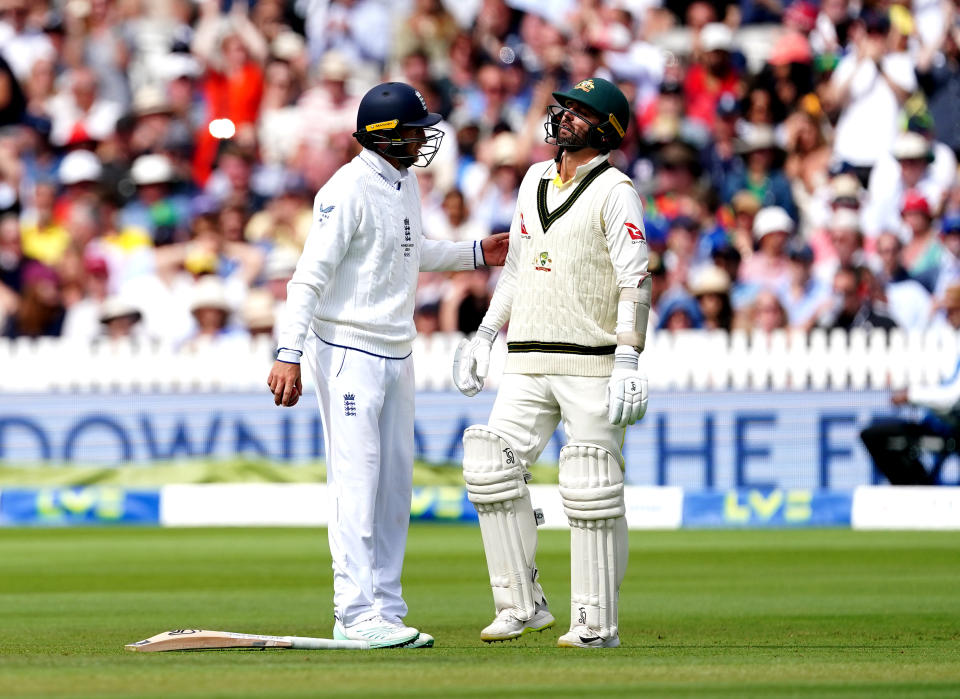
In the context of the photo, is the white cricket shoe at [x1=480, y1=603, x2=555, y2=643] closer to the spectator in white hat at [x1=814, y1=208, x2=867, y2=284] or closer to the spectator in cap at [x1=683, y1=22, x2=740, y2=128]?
the spectator in white hat at [x1=814, y1=208, x2=867, y2=284]

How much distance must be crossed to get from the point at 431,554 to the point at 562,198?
509cm

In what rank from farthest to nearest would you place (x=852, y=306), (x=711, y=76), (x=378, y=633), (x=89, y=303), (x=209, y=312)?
(x=89, y=303) < (x=711, y=76) < (x=209, y=312) < (x=852, y=306) < (x=378, y=633)

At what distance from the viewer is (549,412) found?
6.86 metres

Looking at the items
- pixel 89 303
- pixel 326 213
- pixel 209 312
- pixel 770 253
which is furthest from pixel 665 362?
pixel 326 213

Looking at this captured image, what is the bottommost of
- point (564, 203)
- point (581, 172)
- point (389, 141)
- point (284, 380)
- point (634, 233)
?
point (284, 380)

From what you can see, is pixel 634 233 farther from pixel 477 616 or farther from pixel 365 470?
pixel 477 616

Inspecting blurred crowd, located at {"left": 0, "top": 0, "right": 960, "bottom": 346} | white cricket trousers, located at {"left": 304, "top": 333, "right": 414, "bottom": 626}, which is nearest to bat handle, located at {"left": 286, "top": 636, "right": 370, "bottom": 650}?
white cricket trousers, located at {"left": 304, "top": 333, "right": 414, "bottom": 626}

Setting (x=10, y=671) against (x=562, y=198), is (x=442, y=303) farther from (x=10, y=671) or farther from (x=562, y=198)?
(x=10, y=671)

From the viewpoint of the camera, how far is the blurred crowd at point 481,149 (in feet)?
49.1

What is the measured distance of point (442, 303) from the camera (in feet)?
50.8

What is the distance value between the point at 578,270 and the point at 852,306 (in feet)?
27.0

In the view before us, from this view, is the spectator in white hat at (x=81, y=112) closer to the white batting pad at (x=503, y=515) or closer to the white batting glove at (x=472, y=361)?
the white batting glove at (x=472, y=361)

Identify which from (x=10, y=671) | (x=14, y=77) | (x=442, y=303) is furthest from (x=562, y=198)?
(x=14, y=77)

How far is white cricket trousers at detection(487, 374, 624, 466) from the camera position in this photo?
6.66 m
